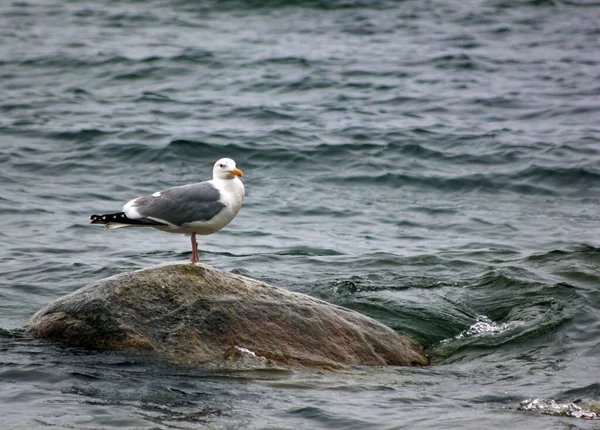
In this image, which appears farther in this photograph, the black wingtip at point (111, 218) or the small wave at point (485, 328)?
the small wave at point (485, 328)

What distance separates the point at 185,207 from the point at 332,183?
6.12m

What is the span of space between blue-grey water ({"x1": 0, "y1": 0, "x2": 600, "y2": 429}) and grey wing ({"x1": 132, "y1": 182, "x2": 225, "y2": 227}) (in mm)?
1160

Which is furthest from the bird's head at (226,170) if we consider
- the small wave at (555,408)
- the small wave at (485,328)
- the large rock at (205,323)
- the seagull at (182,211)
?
the small wave at (555,408)

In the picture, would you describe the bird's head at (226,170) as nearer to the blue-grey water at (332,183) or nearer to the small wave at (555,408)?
the blue-grey water at (332,183)

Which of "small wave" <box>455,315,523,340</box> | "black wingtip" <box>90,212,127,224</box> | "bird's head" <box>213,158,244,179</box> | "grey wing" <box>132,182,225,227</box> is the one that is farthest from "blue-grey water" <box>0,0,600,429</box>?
"bird's head" <box>213,158,244,179</box>

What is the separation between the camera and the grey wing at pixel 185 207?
719cm

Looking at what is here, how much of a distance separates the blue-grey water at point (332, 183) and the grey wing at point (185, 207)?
116 centimetres

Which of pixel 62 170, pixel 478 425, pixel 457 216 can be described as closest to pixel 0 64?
pixel 62 170

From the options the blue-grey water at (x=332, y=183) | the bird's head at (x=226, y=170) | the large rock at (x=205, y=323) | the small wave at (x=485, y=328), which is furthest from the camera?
the small wave at (x=485, y=328)

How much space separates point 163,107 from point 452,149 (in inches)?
208

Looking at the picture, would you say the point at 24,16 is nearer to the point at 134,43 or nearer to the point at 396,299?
the point at 134,43

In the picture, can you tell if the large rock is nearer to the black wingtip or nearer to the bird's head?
the black wingtip

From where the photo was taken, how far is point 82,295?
701 cm

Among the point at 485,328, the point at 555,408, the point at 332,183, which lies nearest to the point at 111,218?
the point at 485,328
